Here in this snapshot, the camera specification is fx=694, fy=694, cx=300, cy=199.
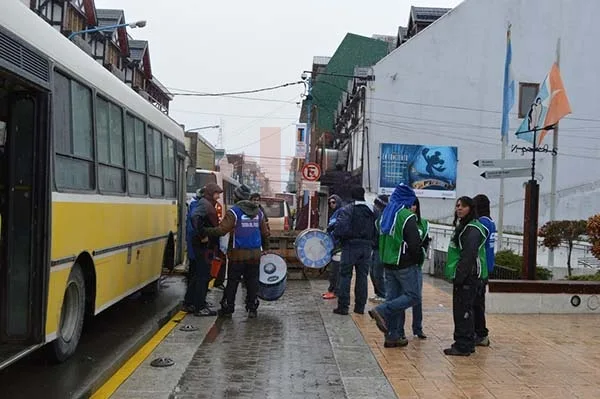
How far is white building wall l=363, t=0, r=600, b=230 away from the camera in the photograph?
1153 inches

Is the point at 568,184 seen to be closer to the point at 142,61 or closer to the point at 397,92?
the point at 397,92

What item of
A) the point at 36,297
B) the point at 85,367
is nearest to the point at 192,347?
the point at 85,367

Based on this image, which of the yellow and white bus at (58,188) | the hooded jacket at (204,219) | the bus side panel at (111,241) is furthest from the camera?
the hooded jacket at (204,219)

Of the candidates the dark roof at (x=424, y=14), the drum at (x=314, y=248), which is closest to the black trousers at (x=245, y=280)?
the drum at (x=314, y=248)

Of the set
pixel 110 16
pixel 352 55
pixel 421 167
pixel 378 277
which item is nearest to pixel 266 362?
pixel 378 277

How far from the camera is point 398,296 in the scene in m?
7.70

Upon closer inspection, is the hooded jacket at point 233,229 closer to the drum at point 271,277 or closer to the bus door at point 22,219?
the drum at point 271,277

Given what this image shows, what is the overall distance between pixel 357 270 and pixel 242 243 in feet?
5.58

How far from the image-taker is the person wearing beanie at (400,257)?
24.4 ft

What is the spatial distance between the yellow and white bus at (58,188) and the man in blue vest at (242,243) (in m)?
1.25

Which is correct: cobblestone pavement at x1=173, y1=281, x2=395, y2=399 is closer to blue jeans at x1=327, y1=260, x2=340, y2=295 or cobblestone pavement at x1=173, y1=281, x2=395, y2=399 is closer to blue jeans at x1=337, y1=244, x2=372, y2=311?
blue jeans at x1=337, y1=244, x2=372, y2=311

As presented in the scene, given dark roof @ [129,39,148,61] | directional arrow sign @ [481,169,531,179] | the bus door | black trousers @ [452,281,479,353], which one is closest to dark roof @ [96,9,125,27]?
dark roof @ [129,39,148,61]

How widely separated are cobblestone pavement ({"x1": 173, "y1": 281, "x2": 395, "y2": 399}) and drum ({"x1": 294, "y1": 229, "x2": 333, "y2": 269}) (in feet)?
4.65

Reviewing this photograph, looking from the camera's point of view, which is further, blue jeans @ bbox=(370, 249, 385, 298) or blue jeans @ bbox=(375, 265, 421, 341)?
blue jeans @ bbox=(370, 249, 385, 298)
